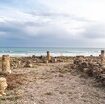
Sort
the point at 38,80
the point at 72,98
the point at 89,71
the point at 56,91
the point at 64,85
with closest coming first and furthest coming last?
the point at 72,98 → the point at 56,91 → the point at 64,85 → the point at 38,80 → the point at 89,71

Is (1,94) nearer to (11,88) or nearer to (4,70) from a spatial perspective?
(11,88)

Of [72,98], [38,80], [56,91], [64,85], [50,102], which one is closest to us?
[50,102]

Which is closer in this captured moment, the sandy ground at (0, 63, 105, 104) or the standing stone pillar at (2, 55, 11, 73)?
the sandy ground at (0, 63, 105, 104)

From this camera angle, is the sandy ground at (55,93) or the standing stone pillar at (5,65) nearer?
the sandy ground at (55,93)

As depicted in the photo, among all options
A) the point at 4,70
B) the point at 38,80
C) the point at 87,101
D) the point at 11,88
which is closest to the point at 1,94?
the point at 11,88

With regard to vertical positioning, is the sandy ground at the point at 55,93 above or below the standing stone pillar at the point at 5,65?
below

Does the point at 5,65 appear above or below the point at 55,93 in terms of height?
above

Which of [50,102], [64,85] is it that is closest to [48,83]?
[64,85]

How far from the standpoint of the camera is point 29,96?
15398mm

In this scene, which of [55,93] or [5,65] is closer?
[55,93]

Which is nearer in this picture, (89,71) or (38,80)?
(38,80)

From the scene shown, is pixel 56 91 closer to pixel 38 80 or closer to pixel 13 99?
pixel 13 99

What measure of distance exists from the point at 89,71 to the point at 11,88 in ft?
28.2

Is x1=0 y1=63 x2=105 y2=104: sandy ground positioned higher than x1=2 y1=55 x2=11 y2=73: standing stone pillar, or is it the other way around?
x1=2 y1=55 x2=11 y2=73: standing stone pillar
